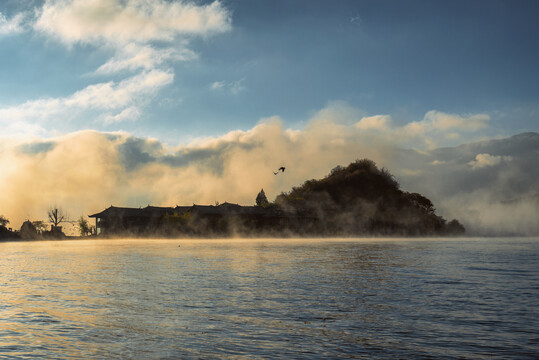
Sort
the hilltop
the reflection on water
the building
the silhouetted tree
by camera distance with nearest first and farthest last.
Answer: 1. the reflection on water
2. the building
3. the hilltop
4. the silhouetted tree

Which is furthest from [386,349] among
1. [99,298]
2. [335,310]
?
[99,298]

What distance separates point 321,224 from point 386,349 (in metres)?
99.5

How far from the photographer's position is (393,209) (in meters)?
122

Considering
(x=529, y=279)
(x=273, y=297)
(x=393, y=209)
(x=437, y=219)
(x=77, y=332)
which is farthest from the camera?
(x=437, y=219)

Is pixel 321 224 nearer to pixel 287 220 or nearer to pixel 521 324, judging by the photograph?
pixel 287 220

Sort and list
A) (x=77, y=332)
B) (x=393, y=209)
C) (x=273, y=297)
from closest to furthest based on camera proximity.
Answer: (x=77, y=332)
(x=273, y=297)
(x=393, y=209)

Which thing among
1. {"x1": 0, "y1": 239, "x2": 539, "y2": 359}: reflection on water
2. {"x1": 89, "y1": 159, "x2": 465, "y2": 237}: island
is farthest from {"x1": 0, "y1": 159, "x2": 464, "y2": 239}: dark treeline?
{"x1": 0, "y1": 239, "x2": 539, "y2": 359}: reflection on water

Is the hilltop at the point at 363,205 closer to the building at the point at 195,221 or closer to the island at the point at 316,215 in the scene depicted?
the island at the point at 316,215

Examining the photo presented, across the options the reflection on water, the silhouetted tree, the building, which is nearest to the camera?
the reflection on water

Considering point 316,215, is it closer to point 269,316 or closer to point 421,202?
point 421,202

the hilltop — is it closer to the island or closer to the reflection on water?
the island

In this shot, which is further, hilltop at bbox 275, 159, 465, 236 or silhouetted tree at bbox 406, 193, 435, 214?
silhouetted tree at bbox 406, 193, 435, 214

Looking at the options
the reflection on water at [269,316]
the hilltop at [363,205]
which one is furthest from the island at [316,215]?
the reflection on water at [269,316]

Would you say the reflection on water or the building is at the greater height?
the building
